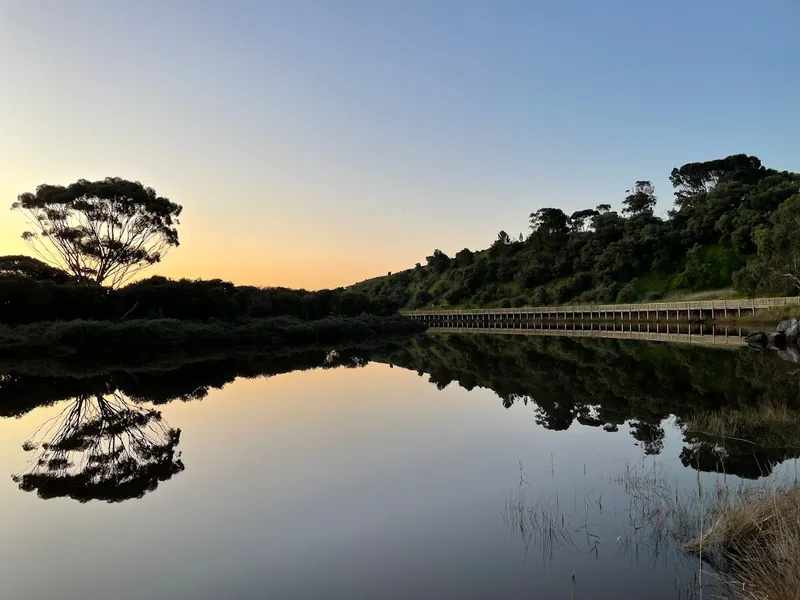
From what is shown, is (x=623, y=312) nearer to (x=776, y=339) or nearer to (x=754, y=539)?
(x=776, y=339)

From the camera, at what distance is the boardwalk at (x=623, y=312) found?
41.5 metres

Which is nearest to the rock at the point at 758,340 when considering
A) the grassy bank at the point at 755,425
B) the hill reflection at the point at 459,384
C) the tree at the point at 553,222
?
the hill reflection at the point at 459,384

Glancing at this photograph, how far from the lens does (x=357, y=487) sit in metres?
9.16

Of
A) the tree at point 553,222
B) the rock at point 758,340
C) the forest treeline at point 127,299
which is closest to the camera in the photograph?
the rock at point 758,340

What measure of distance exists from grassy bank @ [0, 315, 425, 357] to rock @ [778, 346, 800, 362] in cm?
3301

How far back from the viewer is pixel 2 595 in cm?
571

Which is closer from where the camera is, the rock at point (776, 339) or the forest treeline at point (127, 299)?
the rock at point (776, 339)

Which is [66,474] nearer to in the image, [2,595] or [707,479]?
[2,595]

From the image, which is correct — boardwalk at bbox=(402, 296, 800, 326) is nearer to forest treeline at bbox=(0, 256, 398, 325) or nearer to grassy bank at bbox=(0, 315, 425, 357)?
grassy bank at bbox=(0, 315, 425, 357)

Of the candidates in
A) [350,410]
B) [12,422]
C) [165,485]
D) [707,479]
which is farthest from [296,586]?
[12,422]

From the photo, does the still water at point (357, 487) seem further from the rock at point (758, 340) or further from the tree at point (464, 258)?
the tree at point (464, 258)

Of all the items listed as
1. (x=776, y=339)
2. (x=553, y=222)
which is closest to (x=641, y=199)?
(x=553, y=222)

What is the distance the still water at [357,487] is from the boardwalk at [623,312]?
78.4 ft

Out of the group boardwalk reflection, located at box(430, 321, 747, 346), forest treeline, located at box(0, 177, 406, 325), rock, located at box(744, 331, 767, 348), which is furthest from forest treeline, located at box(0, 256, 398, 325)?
rock, located at box(744, 331, 767, 348)
